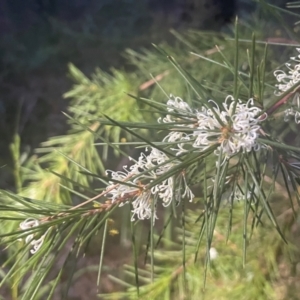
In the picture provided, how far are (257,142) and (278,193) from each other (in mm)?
247

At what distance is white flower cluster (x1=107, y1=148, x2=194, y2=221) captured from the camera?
0.62ft

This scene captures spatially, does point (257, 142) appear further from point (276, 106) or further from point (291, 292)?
point (291, 292)

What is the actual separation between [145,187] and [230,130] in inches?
1.7

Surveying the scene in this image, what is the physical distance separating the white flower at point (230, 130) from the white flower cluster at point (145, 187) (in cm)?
2

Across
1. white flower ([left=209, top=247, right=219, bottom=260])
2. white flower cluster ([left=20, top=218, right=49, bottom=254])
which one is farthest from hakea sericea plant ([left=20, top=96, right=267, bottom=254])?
white flower ([left=209, top=247, right=219, bottom=260])

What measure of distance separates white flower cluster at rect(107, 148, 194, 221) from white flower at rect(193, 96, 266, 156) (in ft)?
0.07

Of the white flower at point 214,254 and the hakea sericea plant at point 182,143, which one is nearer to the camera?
the hakea sericea plant at point 182,143

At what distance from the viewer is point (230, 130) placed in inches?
6.6

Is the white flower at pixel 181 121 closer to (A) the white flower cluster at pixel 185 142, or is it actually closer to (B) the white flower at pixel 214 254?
(A) the white flower cluster at pixel 185 142

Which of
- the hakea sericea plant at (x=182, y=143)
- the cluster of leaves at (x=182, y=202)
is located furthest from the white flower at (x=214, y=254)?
the hakea sericea plant at (x=182, y=143)

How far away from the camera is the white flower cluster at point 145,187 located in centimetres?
19

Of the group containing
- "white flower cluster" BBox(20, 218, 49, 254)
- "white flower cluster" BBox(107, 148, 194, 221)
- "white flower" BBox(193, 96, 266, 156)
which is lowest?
"white flower cluster" BBox(20, 218, 49, 254)

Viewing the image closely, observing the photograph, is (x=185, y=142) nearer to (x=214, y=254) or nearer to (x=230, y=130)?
(x=230, y=130)

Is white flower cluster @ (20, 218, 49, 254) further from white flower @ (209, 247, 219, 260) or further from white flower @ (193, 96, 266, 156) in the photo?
white flower @ (209, 247, 219, 260)
